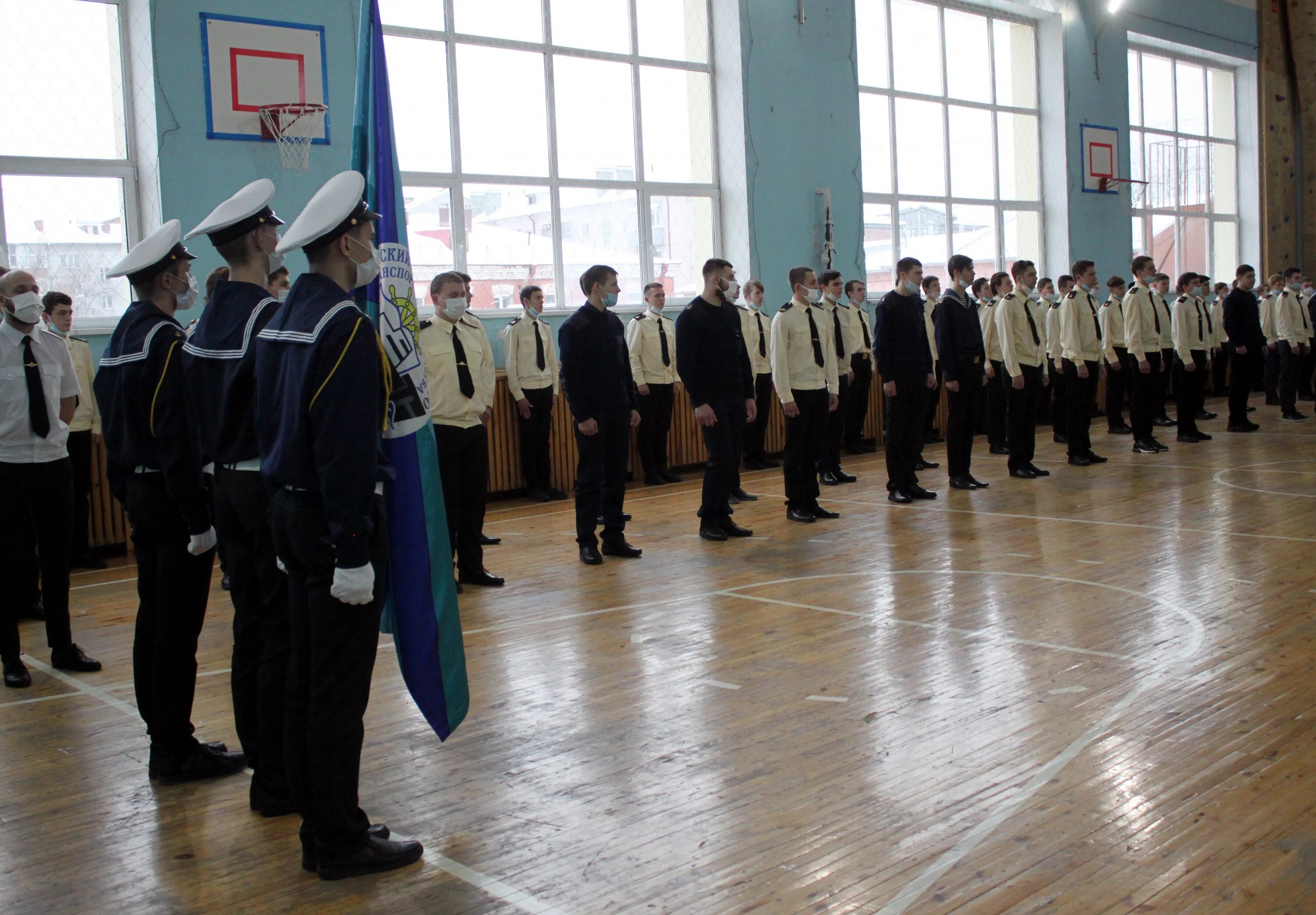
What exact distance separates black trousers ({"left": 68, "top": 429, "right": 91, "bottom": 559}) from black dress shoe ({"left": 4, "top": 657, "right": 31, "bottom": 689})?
2.68m

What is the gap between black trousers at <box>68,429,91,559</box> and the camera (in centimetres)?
704

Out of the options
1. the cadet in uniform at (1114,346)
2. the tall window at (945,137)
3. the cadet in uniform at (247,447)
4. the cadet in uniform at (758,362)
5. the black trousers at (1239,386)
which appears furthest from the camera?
the tall window at (945,137)

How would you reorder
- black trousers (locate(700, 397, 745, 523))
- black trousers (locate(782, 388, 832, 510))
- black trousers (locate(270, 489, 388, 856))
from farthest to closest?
black trousers (locate(782, 388, 832, 510)) → black trousers (locate(700, 397, 745, 523)) → black trousers (locate(270, 489, 388, 856))

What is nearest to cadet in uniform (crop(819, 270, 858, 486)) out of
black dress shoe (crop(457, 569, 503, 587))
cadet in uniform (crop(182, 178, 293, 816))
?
black dress shoe (crop(457, 569, 503, 587))

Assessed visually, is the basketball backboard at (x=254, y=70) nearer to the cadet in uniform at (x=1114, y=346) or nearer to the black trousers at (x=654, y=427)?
the black trousers at (x=654, y=427)

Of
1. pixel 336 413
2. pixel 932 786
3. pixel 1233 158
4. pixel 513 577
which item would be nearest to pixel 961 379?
pixel 513 577

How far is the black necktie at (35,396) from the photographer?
14.9 feet

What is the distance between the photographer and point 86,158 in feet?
26.9

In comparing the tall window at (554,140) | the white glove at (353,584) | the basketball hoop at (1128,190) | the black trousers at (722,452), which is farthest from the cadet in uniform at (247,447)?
the basketball hoop at (1128,190)

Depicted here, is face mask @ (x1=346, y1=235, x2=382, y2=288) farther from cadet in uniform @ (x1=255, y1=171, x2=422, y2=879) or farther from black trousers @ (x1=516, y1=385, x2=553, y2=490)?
black trousers @ (x1=516, y1=385, x2=553, y2=490)

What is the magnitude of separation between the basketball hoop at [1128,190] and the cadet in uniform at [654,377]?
843 cm

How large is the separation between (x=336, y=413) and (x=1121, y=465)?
866cm

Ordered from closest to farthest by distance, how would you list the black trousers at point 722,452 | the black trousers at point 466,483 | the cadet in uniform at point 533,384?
the black trousers at point 466,483 → the black trousers at point 722,452 → the cadet in uniform at point 533,384

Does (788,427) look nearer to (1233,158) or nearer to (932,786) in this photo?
(932,786)
